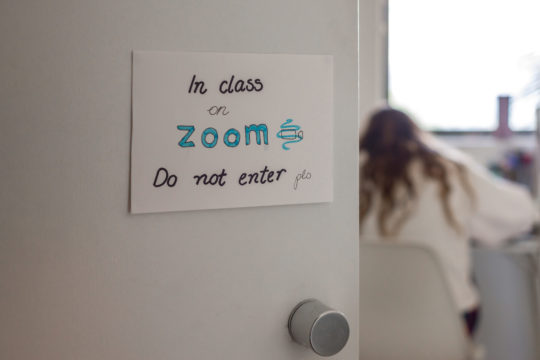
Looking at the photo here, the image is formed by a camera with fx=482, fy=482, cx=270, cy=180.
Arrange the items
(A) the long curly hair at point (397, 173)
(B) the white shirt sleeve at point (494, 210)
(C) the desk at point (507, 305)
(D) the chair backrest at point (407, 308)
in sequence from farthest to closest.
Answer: (C) the desk at point (507, 305), (B) the white shirt sleeve at point (494, 210), (A) the long curly hair at point (397, 173), (D) the chair backrest at point (407, 308)

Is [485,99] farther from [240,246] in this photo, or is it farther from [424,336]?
[240,246]

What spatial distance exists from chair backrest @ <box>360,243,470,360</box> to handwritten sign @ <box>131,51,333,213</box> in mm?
854

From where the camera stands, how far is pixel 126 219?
41cm

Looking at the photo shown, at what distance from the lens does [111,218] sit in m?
0.40

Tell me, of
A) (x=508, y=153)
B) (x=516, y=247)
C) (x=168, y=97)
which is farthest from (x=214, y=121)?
(x=508, y=153)

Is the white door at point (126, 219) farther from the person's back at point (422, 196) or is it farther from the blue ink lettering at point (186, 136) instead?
the person's back at point (422, 196)

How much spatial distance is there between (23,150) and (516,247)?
1.78 m

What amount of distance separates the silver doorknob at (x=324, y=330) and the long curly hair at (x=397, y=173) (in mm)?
1006

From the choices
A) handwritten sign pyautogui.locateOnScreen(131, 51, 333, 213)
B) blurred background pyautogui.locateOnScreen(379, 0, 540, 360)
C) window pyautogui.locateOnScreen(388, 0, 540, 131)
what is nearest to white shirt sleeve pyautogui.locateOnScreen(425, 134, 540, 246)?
blurred background pyautogui.locateOnScreen(379, 0, 540, 360)

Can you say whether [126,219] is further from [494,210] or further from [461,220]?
[494,210]

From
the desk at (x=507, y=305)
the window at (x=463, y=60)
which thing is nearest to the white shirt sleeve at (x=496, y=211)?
the desk at (x=507, y=305)

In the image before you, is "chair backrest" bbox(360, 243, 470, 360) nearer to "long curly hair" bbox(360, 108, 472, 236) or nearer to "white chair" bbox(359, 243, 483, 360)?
"white chair" bbox(359, 243, 483, 360)

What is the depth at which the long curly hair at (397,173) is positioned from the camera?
4.62 ft

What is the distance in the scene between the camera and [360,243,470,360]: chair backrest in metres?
1.24
